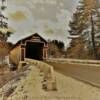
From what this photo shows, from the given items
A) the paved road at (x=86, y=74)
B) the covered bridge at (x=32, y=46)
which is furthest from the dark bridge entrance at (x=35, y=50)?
the paved road at (x=86, y=74)

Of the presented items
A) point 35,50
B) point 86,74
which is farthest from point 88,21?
point 86,74

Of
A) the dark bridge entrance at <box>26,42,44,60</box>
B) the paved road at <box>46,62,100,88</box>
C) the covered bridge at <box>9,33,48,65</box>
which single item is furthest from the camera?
the dark bridge entrance at <box>26,42,44,60</box>

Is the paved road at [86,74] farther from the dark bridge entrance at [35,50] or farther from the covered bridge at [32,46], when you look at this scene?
the dark bridge entrance at [35,50]

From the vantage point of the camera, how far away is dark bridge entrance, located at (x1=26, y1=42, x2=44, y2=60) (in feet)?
178

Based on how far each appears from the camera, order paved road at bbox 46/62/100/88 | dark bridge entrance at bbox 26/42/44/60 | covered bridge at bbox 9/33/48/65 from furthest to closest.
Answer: dark bridge entrance at bbox 26/42/44/60
covered bridge at bbox 9/33/48/65
paved road at bbox 46/62/100/88

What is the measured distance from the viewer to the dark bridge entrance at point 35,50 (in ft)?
178

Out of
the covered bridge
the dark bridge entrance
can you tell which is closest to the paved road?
the covered bridge

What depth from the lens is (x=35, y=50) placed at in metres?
59.1

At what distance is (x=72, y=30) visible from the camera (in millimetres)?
81250

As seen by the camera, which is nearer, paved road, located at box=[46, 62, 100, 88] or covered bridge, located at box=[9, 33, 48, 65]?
paved road, located at box=[46, 62, 100, 88]

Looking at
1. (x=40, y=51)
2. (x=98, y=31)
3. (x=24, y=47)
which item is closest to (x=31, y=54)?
(x=40, y=51)

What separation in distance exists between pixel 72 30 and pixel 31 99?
7082 cm

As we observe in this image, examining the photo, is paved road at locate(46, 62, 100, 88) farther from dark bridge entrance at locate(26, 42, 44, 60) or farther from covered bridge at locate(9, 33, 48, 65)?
dark bridge entrance at locate(26, 42, 44, 60)

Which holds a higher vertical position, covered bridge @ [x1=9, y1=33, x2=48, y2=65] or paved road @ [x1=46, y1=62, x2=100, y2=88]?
covered bridge @ [x1=9, y1=33, x2=48, y2=65]
